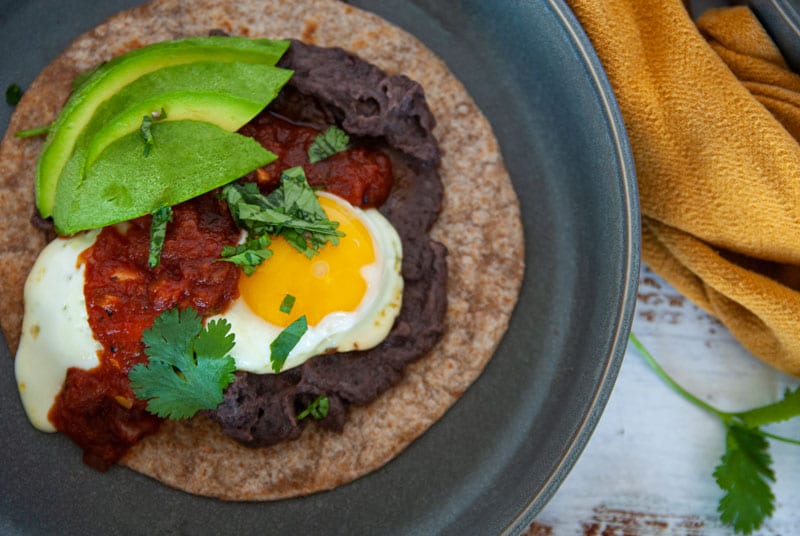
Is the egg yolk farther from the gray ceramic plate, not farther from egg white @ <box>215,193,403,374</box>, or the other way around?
the gray ceramic plate

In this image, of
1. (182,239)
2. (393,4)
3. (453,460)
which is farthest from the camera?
(393,4)

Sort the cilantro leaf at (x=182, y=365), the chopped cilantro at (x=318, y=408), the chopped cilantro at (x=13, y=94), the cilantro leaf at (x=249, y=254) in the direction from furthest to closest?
the chopped cilantro at (x=13, y=94) → the chopped cilantro at (x=318, y=408) → the cilantro leaf at (x=249, y=254) → the cilantro leaf at (x=182, y=365)

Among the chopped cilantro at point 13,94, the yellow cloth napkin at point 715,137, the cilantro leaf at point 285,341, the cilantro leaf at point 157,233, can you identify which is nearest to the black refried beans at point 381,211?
the cilantro leaf at point 285,341

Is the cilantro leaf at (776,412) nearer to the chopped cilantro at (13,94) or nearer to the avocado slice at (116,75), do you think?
the avocado slice at (116,75)

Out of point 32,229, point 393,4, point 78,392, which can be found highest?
point 393,4

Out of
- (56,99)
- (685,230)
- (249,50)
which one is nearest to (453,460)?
(685,230)

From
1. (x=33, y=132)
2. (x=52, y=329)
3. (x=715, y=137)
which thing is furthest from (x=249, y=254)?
(x=715, y=137)

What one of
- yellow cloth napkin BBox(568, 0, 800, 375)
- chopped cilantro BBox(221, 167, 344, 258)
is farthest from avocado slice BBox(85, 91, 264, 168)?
yellow cloth napkin BBox(568, 0, 800, 375)

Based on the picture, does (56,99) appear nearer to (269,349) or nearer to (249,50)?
(249,50)
